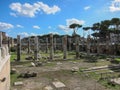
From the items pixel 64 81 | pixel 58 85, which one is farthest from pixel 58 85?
pixel 64 81

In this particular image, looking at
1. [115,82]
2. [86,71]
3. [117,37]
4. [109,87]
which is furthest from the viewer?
[117,37]

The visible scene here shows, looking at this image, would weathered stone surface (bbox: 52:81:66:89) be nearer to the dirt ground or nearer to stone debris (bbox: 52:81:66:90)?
stone debris (bbox: 52:81:66:90)

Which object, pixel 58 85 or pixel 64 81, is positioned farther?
pixel 64 81

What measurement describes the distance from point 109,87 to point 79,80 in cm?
247

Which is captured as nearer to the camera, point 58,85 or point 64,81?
point 58,85

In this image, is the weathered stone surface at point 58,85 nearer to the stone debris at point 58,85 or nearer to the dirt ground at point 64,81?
the stone debris at point 58,85

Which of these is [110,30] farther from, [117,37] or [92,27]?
[117,37]

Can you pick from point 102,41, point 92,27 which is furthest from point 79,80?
point 92,27

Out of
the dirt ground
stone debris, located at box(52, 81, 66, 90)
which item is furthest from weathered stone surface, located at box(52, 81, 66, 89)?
the dirt ground

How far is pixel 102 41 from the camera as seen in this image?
38.8 meters

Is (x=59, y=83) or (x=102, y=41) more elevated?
(x=102, y=41)

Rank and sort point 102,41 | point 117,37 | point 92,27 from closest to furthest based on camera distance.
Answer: point 117,37 → point 102,41 → point 92,27

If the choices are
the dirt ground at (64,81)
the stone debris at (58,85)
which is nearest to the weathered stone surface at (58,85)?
the stone debris at (58,85)

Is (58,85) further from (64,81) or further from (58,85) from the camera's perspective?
(64,81)
